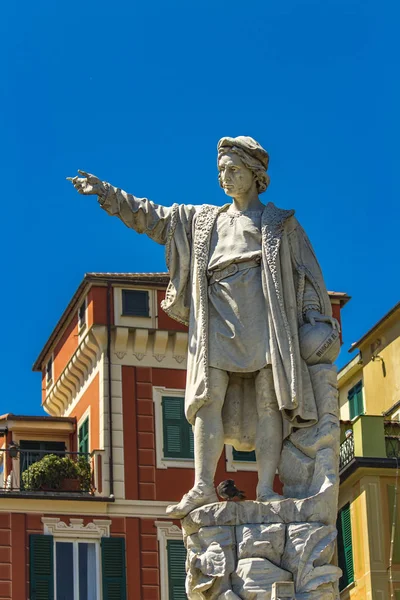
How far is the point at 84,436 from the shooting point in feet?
168

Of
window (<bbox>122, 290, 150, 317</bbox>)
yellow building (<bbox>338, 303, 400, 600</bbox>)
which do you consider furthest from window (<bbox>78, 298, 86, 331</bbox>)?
yellow building (<bbox>338, 303, 400, 600</bbox>)

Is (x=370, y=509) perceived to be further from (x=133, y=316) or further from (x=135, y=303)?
(x=135, y=303)

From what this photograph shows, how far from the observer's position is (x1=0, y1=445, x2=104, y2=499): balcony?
1896 inches

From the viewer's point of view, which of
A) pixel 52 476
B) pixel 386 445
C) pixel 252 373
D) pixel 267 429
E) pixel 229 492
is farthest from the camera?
pixel 52 476

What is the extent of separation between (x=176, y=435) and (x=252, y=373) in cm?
3360

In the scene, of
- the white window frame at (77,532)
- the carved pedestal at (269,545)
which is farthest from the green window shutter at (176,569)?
the carved pedestal at (269,545)

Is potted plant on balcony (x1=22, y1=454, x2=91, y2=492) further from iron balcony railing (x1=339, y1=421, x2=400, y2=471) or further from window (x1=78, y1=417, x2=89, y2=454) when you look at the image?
iron balcony railing (x1=339, y1=421, x2=400, y2=471)

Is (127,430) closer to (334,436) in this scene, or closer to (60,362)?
(60,362)

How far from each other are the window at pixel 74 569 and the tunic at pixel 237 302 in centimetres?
3155

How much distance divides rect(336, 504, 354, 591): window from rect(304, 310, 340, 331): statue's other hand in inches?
1179

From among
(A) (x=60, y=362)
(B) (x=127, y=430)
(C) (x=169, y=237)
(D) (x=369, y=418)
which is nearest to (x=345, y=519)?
(D) (x=369, y=418)

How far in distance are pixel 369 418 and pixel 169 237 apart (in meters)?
30.4

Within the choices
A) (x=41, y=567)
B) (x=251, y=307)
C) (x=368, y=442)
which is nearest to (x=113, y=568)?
(x=41, y=567)

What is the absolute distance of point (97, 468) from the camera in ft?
161
